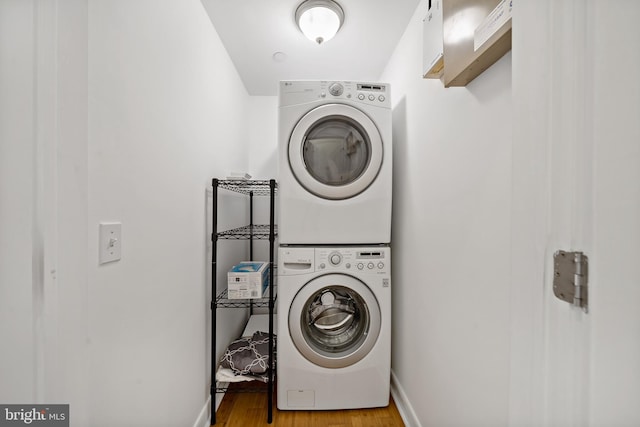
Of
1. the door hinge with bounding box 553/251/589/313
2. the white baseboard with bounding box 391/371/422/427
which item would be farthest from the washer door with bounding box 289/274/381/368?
the door hinge with bounding box 553/251/589/313

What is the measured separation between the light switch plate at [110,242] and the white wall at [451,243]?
1118mm

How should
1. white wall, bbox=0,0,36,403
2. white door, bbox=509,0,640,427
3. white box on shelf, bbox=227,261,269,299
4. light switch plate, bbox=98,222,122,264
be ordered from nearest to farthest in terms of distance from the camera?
white door, bbox=509,0,640,427, white wall, bbox=0,0,36,403, light switch plate, bbox=98,222,122,264, white box on shelf, bbox=227,261,269,299

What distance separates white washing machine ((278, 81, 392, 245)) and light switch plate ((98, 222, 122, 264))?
0.87m

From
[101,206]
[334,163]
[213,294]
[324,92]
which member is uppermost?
[324,92]

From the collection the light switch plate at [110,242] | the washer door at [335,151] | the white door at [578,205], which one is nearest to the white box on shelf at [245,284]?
the washer door at [335,151]

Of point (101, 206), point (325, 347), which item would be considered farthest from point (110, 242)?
point (325, 347)

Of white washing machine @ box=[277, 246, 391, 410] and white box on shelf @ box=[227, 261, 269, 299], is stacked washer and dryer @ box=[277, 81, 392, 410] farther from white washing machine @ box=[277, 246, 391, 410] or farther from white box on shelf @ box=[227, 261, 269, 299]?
white box on shelf @ box=[227, 261, 269, 299]

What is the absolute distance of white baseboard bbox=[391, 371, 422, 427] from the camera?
4.68ft

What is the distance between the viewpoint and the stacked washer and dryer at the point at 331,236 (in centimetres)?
157

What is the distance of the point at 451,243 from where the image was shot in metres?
1.11

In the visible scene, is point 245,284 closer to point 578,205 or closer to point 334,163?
point 334,163

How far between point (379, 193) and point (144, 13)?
1294 millimetres

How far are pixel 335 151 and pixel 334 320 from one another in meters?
1.04

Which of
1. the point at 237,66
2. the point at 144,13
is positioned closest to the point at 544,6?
the point at 144,13
